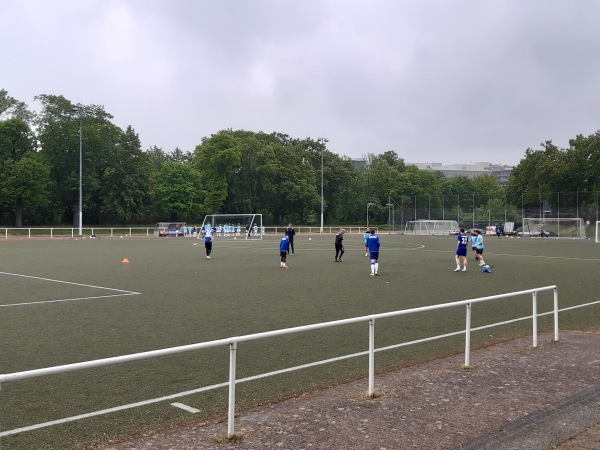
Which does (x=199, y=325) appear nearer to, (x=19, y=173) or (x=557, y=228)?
(x=19, y=173)

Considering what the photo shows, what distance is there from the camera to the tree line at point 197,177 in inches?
2847

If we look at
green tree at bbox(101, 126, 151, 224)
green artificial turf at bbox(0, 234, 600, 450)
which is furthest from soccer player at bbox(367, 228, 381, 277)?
green tree at bbox(101, 126, 151, 224)

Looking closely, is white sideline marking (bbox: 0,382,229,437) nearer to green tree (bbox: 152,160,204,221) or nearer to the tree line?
the tree line

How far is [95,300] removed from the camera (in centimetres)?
1398

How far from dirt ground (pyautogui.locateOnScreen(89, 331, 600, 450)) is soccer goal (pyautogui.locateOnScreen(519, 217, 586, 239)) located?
68277 mm

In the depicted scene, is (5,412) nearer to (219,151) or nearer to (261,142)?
(219,151)

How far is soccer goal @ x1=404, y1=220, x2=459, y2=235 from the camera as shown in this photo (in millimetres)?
80938

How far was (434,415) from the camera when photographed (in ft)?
18.3

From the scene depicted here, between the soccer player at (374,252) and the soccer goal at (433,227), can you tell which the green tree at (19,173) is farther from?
the soccer player at (374,252)

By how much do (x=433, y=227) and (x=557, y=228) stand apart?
16076mm

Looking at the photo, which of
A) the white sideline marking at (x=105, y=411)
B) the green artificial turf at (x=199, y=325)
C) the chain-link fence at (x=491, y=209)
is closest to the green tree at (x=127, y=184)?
the chain-link fence at (x=491, y=209)

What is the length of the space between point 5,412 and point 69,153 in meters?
75.1

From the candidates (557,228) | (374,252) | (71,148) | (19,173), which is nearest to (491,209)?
(557,228)

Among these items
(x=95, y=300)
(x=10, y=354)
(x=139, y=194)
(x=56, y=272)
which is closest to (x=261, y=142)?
(x=139, y=194)
